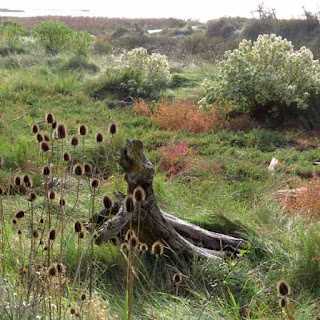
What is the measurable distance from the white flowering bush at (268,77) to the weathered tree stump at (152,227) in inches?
247

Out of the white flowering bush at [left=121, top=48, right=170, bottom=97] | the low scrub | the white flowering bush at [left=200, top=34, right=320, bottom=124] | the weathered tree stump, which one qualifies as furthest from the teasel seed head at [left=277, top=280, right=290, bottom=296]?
the white flowering bush at [left=121, top=48, right=170, bottom=97]

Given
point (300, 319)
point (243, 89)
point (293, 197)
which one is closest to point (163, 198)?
point (293, 197)

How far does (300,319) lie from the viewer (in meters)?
3.10

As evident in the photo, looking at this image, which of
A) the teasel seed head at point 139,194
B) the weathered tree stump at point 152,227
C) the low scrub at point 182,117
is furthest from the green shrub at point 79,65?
the teasel seed head at point 139,194

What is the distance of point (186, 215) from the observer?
516 centimetres

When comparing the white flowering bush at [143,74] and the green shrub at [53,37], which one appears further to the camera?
the green shrub at [53,37]

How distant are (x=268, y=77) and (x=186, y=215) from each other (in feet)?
18.8

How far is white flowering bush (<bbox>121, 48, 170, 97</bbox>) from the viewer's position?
12.8 meters

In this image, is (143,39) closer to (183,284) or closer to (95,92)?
(95,92)

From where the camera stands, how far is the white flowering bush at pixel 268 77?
408 inches

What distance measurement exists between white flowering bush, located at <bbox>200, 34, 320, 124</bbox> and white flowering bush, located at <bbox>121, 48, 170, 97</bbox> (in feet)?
7.94

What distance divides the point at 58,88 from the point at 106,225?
9.23 m

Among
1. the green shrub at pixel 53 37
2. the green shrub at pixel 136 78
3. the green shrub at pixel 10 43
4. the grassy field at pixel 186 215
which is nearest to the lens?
the grassy field at pixel 186 215

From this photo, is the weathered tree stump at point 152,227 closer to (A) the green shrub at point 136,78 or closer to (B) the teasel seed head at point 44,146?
(B) the teasel seed head at point 44,146
